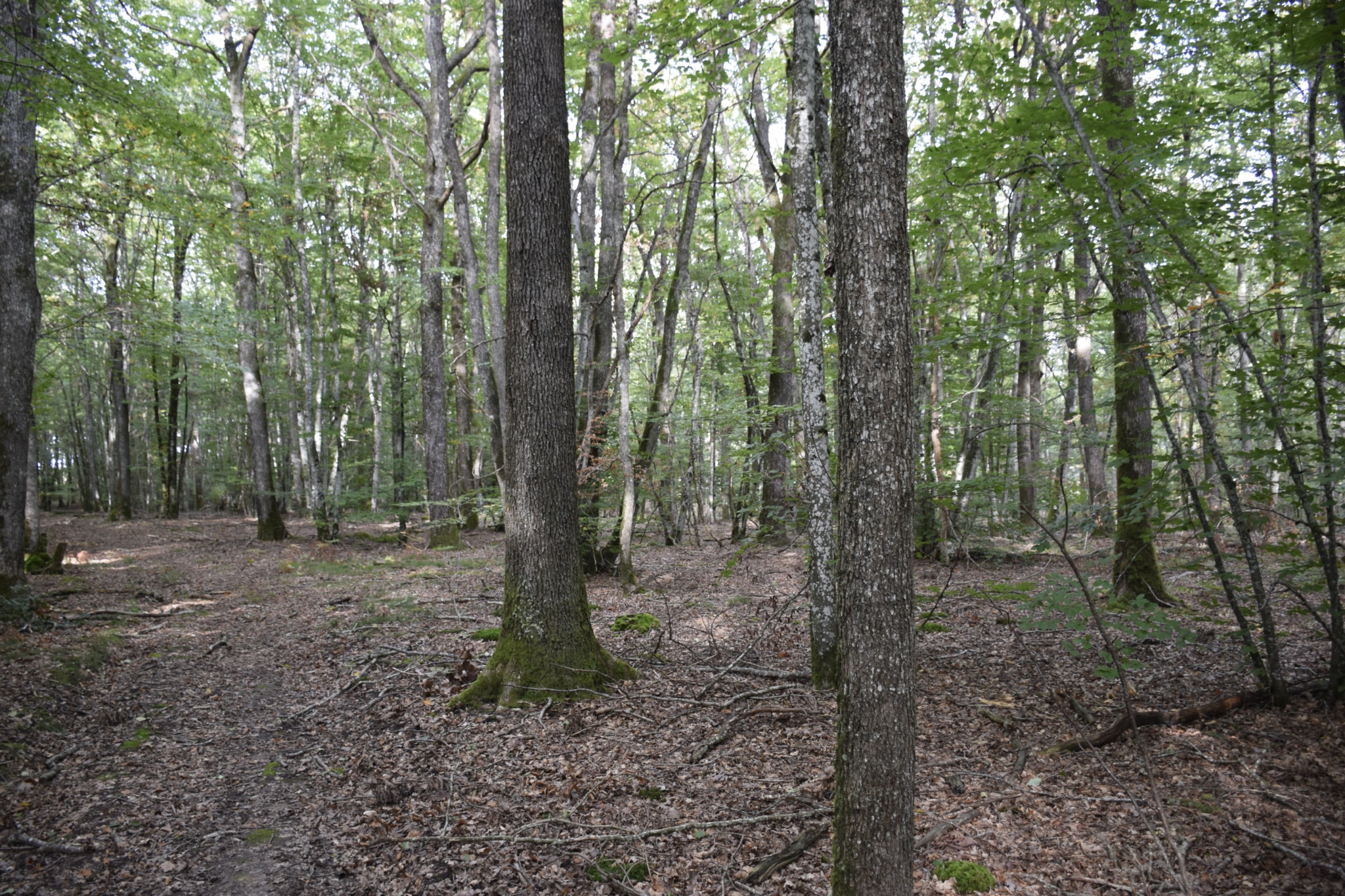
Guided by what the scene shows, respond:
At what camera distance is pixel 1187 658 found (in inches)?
226

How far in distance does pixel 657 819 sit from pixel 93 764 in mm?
4345

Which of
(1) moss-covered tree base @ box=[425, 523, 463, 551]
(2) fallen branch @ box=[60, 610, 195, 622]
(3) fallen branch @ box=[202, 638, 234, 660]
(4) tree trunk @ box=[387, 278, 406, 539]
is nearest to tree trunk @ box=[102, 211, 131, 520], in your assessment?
(4) tree trunk @ box=[387, 278, 406, 539]

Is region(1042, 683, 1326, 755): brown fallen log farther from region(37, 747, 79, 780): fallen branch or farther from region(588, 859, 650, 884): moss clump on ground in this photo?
region(37, 747, 79, 780): fallen branch

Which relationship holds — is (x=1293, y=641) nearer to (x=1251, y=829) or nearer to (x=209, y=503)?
(x=1251, y=829)

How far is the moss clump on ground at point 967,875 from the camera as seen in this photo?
3172 mm

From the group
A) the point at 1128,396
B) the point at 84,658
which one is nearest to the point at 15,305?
the point at 84,658

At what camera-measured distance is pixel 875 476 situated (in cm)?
271

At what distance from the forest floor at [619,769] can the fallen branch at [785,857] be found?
32mm

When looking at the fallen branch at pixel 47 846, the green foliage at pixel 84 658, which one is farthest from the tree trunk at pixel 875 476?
the green foliage at pixel 84 658

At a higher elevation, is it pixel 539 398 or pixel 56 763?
pixel 539 398

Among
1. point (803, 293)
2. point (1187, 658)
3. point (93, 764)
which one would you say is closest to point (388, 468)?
point (93, 764)

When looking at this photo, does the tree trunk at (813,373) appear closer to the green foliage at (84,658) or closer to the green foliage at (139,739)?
the green foliage at (139,739)

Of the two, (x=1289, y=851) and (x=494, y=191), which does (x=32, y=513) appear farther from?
(x=1289, y=851)

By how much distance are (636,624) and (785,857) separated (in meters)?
4.57
